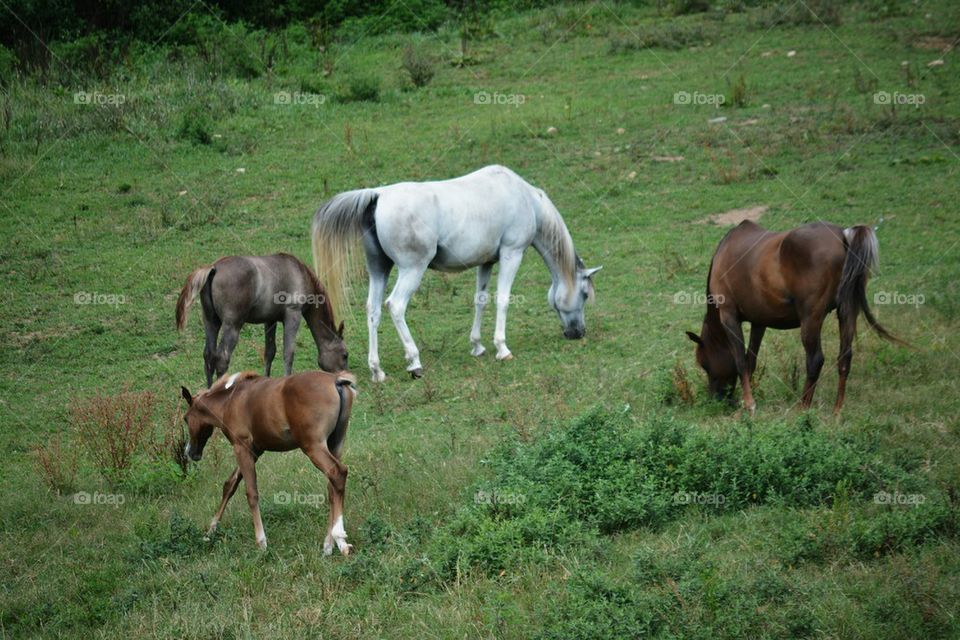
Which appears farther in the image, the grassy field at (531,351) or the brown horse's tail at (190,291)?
the brown horse's tail at (190,291)

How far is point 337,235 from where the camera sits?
1180 centimetres

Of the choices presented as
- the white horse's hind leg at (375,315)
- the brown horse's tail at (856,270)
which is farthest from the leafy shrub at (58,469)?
the brown horse's tail at (856,270)

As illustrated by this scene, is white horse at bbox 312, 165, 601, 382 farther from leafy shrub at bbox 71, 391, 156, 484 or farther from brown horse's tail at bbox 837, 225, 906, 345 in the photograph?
brown horse's tail at bbox 837, 225, 906, 345

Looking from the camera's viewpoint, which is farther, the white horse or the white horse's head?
the white horse's head

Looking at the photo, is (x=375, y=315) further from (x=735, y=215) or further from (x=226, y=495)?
(x=735, y=215)

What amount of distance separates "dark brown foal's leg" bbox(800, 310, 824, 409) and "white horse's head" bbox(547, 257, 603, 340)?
4008 millimetres

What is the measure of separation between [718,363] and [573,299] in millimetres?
3386

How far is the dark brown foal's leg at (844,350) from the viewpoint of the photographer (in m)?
8.88

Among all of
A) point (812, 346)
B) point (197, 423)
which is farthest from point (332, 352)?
point (812, 346)

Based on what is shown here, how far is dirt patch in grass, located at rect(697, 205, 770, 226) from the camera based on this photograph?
635 inches

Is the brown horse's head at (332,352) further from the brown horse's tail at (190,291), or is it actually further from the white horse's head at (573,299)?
the white horse's head at (573,299)

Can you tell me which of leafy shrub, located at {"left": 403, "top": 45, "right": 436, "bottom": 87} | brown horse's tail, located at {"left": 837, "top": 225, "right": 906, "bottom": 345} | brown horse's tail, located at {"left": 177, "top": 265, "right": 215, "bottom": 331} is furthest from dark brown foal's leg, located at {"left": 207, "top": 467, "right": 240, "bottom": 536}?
leafy shrub, located at {"left": 403, "top": 45, "right": 436, "bottom": 87}

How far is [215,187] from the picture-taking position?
1777cm

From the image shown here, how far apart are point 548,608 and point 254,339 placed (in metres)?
8.18
